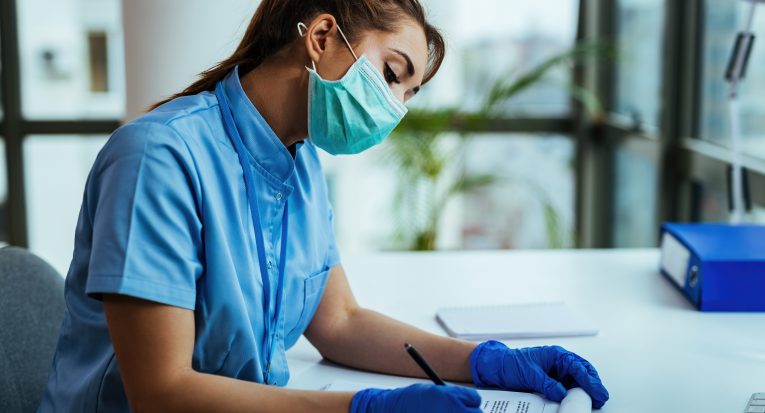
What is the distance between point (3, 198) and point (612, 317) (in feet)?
10.4

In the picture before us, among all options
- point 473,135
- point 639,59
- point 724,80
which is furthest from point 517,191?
point 724,80

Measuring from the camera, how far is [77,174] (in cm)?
391

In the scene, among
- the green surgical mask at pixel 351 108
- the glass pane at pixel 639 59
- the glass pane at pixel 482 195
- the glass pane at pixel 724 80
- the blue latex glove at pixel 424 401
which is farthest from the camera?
the glass pane at pixel 482 195

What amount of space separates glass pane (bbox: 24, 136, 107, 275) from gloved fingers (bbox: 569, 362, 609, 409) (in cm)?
307

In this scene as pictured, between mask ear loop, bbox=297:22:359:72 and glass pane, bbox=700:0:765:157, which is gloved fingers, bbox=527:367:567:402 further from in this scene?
glass pane, bbox=700:0:765:157

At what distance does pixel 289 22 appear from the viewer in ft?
3.98

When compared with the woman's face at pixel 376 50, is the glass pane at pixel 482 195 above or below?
below

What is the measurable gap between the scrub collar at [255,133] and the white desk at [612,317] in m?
0.33

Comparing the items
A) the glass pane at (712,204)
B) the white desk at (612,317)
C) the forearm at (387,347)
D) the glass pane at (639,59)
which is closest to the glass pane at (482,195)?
the glass pane at (639,59)

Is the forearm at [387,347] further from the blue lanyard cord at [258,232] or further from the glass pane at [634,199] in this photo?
the glass pane at [634,199]

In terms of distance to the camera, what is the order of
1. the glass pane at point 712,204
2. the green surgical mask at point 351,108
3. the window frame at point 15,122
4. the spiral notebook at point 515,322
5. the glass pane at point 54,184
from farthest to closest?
the glass pane at point 54,184 → the window frame at point 15,122 → the glass pane at point 712,204 → the spiral notebook at point 515,322 → the green surgical mask at point 351,108

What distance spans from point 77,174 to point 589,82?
7.48 feet

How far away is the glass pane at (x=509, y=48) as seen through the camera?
12.0ft

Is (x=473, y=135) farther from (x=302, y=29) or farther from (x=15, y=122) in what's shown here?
(x=302, y=29)
